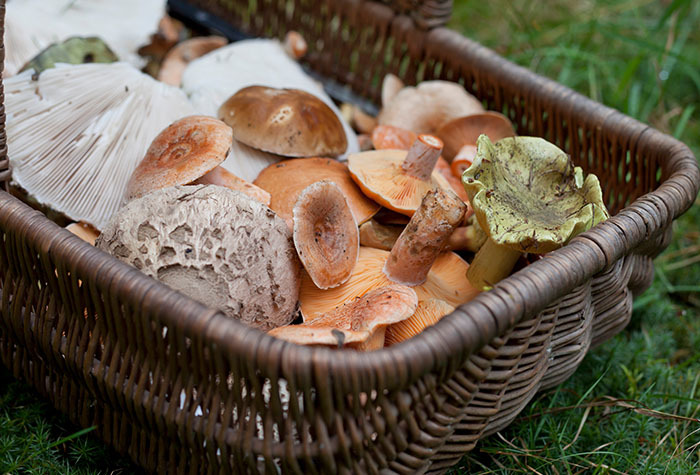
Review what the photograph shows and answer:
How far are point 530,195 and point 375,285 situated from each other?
1.53 feet

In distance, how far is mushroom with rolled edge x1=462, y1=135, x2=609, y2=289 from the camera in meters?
1.48

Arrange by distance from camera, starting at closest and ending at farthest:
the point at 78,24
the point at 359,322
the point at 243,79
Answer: the point at 359,322, the point at 243,79, the point at 78,24

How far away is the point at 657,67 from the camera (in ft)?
9.09

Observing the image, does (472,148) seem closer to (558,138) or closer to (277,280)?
(558,138)

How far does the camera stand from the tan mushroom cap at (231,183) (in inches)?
66.2

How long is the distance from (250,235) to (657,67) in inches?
85.6

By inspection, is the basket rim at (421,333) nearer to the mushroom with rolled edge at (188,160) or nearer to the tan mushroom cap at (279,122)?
the mushroom with rolled edge at (188,160)

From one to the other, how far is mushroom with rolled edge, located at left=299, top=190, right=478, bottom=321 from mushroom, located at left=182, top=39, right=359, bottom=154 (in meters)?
0.48

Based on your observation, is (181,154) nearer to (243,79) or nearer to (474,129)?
(243,79)

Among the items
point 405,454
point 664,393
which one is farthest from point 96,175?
point 664,393

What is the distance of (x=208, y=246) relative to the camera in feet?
4.60

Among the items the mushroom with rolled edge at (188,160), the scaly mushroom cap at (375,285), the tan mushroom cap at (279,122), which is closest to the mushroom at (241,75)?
the tan mushroom cap at (279,122)

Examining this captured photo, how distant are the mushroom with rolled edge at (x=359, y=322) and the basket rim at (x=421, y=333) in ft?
0.55

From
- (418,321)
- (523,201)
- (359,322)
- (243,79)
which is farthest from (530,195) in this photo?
(243,79)
